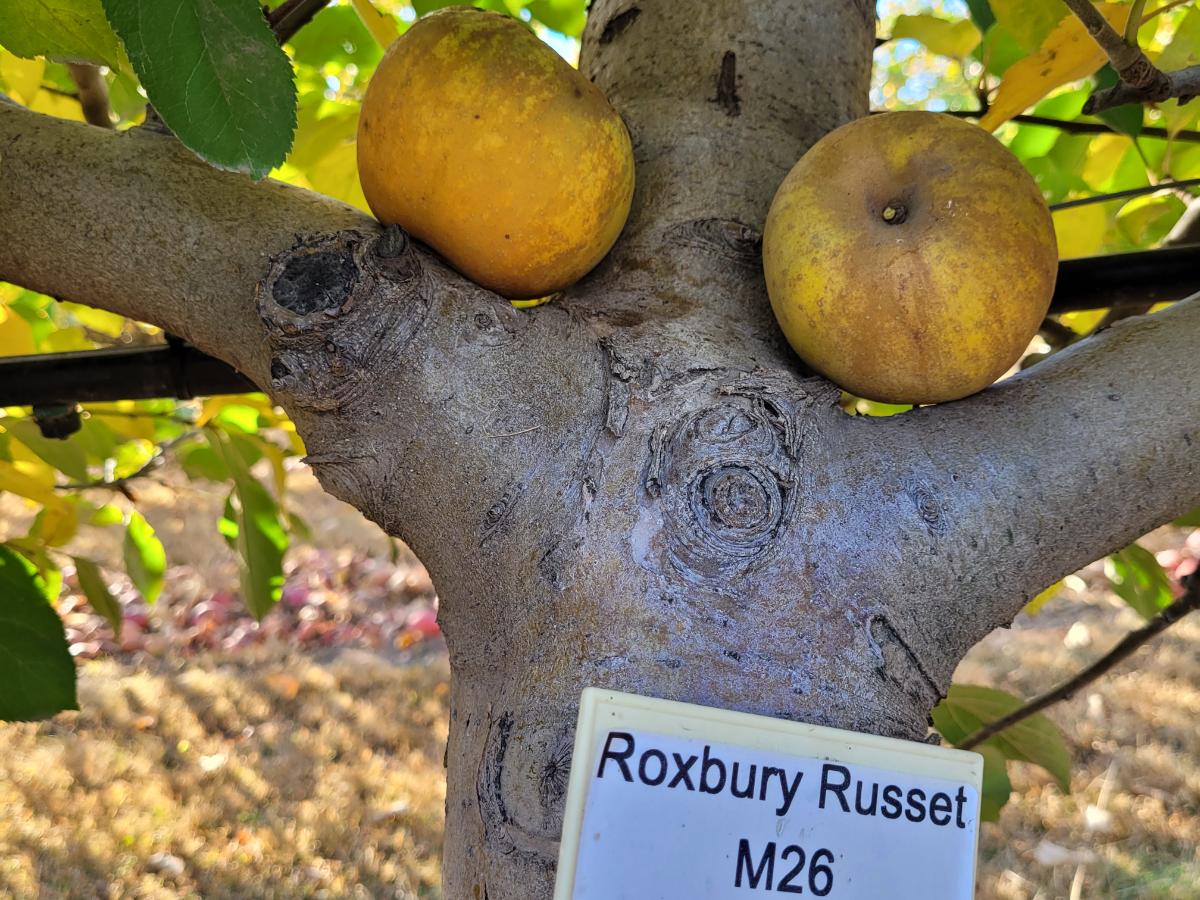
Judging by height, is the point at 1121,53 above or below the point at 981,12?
below

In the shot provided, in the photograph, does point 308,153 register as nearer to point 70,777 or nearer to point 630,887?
point 630,887

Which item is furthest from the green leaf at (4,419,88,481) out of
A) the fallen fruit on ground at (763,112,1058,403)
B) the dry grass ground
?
the dry grass ground

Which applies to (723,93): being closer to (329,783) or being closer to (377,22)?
(377,22)

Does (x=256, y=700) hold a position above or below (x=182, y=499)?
below

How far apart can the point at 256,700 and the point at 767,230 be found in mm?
2912

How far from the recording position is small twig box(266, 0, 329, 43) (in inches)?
35.6

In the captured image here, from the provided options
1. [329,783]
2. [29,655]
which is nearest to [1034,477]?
[29,655]

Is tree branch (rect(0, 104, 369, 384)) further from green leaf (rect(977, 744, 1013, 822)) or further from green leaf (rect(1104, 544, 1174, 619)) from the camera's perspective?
green leaf (rect(1104, 544, 1174, 619))

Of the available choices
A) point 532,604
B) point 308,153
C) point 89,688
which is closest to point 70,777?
point 89,688

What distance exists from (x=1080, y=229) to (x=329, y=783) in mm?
2313

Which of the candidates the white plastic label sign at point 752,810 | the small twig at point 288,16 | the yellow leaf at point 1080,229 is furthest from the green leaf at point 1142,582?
the small twig at point 288,16

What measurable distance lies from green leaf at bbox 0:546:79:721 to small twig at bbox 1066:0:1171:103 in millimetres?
1041

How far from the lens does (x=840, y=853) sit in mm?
643

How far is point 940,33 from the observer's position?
4.92 ft
